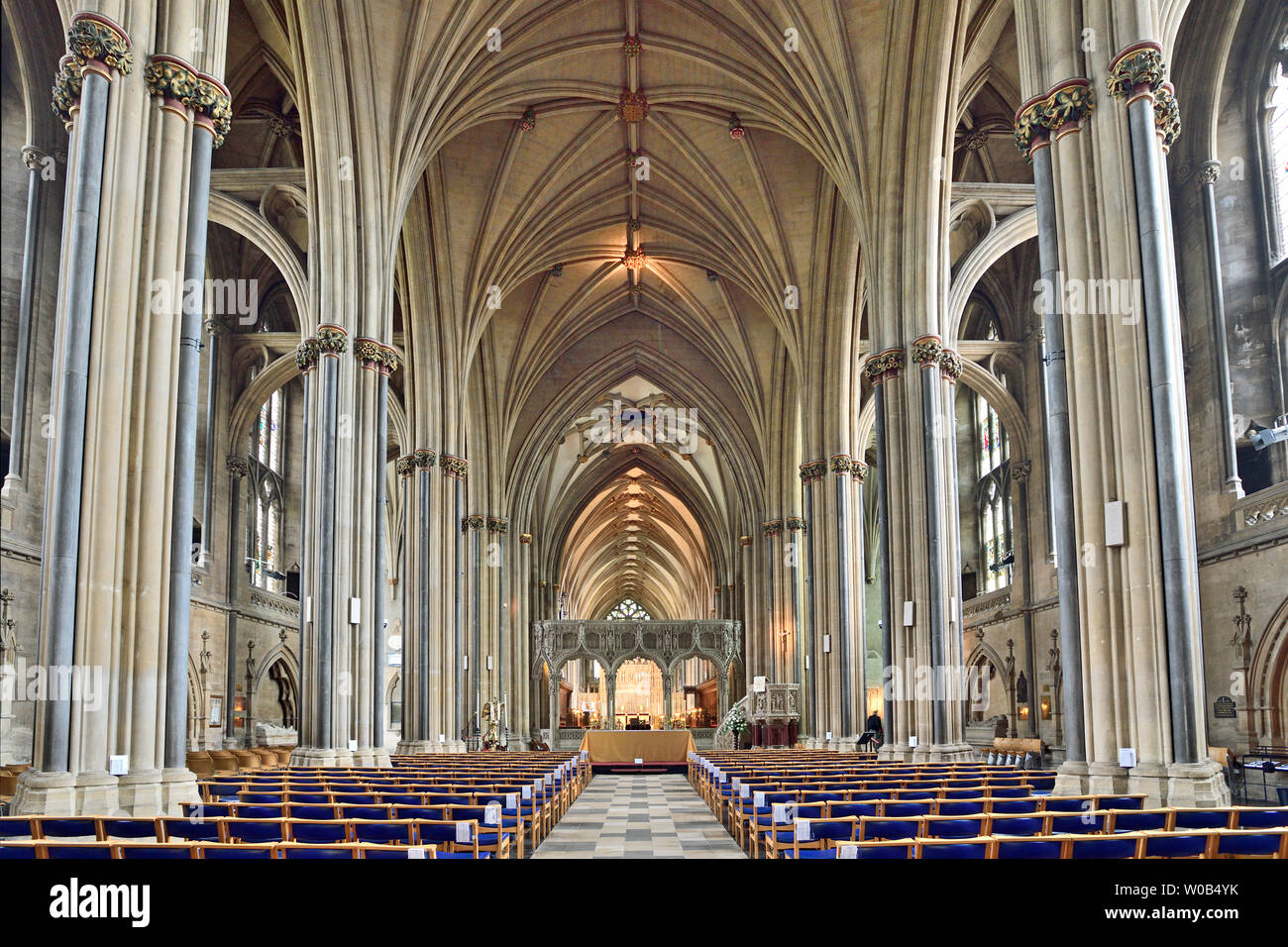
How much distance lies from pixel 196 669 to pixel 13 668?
884 centimetres

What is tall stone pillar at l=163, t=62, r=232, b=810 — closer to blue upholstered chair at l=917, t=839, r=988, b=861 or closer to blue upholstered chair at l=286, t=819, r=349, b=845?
blue upholstered chair at l=286, t=819, r=349, b=845

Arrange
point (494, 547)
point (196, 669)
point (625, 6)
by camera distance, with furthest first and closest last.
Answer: point (494, 547) → point (196, 669) → point (625, 6)

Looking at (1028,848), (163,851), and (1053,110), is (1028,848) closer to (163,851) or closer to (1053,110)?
(163,851)

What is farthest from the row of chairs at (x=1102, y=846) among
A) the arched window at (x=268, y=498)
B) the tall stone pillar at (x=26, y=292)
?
the arched window at (x=268, y=498)

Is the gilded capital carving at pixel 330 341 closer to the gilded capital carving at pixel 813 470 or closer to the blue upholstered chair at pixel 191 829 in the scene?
the blue upholstered chair at pixel 191 829

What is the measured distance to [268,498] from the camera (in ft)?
108

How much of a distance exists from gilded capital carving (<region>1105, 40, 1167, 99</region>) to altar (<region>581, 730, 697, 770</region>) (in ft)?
74.4

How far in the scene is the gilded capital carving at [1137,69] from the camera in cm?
1121

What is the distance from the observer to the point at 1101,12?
11.6 metres

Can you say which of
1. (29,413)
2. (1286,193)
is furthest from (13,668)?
(1286,193)

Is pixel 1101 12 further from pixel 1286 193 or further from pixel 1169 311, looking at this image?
pixel 1286 193

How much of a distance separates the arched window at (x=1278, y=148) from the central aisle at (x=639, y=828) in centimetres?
1474

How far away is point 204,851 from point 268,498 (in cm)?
2960
